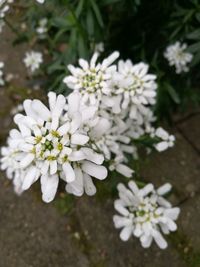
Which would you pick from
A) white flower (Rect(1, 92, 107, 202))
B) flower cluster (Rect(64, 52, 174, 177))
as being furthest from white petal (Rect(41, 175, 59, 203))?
flower cluster (Rect(64, 52, 174, 177))

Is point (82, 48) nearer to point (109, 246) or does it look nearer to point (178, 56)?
point (178, 56)

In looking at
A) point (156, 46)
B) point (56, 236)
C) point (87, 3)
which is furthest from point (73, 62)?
point (56, 236)

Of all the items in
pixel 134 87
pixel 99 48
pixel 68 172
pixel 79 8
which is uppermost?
pixel 68 172

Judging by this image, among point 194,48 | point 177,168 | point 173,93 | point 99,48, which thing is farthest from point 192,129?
point 99,48

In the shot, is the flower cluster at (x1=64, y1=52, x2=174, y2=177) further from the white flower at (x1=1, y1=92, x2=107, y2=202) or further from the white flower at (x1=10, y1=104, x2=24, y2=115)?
the white flower at (x1=10, y1=104, x2=24, y2=115)

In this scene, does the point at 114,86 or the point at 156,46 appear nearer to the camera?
the point at 114,86

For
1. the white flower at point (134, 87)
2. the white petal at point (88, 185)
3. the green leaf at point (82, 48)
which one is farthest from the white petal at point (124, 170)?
the green leaf at point (82, 48)

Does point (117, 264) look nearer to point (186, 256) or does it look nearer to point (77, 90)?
point (186, 256)

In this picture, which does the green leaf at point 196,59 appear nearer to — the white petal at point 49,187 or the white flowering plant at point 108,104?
the white flowering plant at point 108,104
